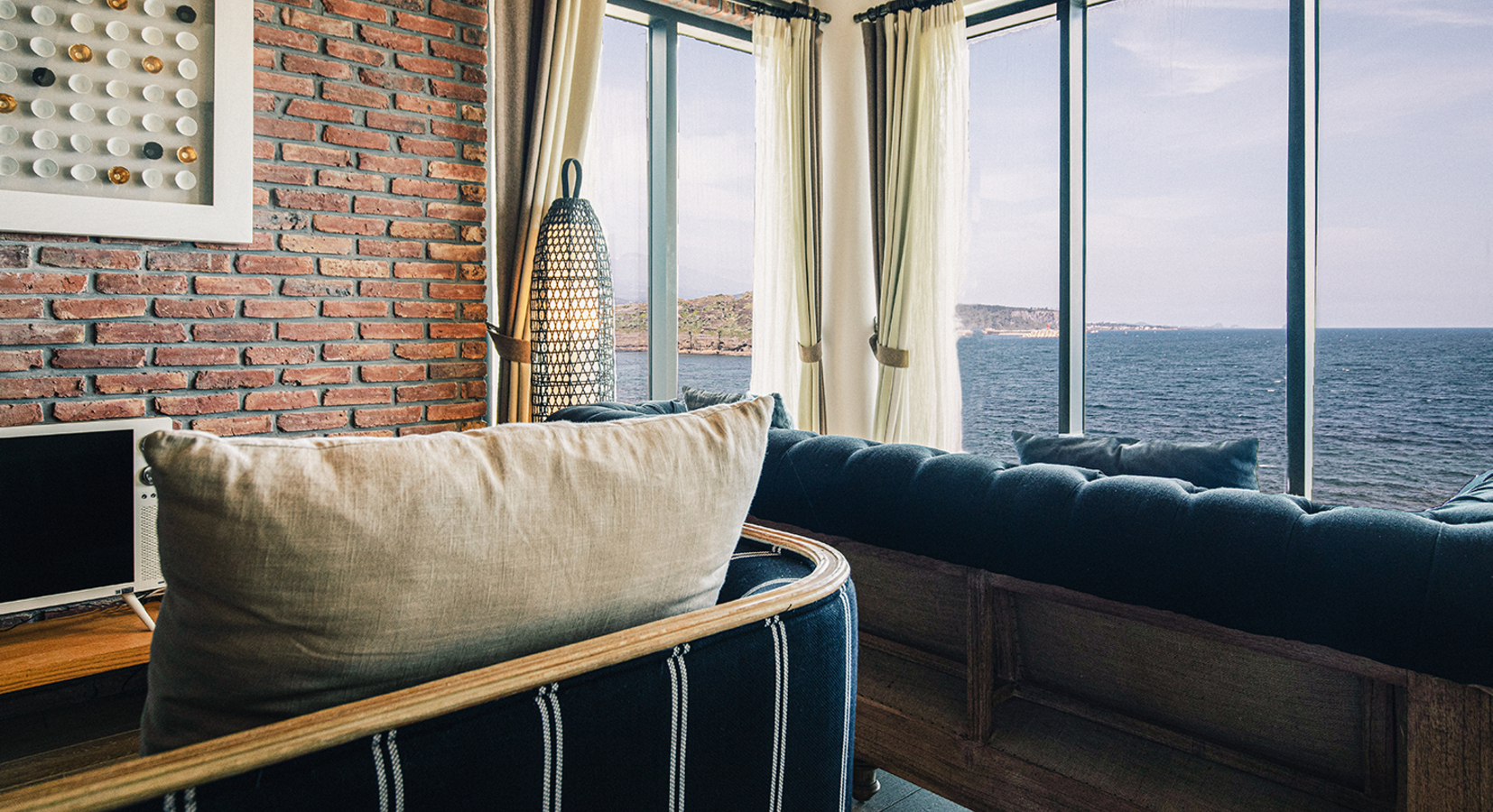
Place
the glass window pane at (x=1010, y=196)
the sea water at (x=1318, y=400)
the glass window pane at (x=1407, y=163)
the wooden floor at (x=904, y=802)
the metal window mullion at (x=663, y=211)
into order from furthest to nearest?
the sea water at (x=1318, y=400) < the glass window pane at (x=1407, y=163) < the glass window pane at (x=1010, y=196) < the metal window mullion at (x=663, y=211) < the wooden floor at (x=904, y=802)

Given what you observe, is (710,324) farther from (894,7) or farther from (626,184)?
(894,7)

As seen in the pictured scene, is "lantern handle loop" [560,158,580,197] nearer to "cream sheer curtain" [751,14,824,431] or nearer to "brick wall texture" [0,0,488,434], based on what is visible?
"brick wall texture" [0,0,488,434]

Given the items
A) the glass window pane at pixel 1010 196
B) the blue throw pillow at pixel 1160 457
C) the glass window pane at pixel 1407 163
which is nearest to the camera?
the blue throw pillow at pixel 1160 457

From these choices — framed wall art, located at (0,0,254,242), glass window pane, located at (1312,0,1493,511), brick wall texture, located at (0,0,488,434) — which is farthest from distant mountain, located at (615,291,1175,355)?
glass window pane, located at (1312,0,1493,511)

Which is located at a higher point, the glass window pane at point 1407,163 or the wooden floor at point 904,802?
the glass window pane at point 1407,163

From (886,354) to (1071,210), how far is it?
1064 mm

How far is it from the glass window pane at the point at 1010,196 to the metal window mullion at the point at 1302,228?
36.2 inches

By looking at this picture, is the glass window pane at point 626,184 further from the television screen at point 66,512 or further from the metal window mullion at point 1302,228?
the metal window mullion at point 1302,228

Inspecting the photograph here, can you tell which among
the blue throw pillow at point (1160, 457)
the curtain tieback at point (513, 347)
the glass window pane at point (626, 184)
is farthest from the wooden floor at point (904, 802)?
the glass window pane at point (626, 184)

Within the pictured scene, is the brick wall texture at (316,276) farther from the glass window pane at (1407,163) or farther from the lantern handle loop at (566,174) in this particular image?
the glass window pane at (1407,163)

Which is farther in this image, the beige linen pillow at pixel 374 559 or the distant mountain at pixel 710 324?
the distant mountain at pixel 710 324

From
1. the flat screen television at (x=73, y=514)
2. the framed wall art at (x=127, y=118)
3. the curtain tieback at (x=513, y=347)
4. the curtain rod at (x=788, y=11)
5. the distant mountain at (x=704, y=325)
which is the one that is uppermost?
the curtain rod at (x=788, y=11)

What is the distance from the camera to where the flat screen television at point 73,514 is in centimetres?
163

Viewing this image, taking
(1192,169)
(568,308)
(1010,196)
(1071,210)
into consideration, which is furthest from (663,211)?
(1192,169)
